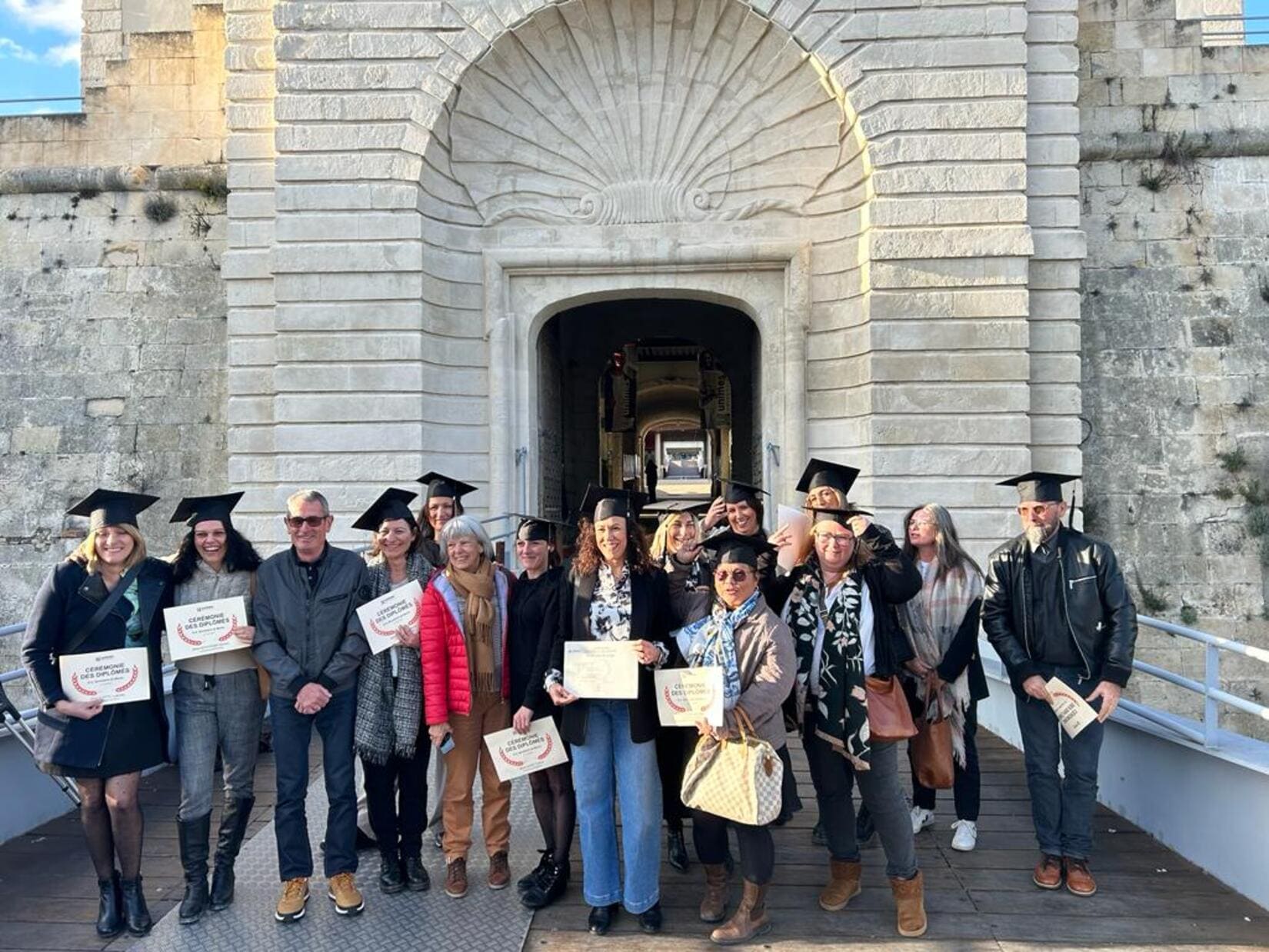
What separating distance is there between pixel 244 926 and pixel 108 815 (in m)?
0.83

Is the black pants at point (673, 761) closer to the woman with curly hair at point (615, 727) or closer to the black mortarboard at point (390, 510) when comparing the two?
the woman with curly hair at point (615, 727)

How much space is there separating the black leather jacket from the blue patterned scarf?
60.3 inches

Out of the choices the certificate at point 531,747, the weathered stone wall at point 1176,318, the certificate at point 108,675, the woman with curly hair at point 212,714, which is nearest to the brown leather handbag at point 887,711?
the certificate at point 531,747

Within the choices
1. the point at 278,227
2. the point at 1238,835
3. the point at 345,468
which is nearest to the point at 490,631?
the point at 1238,835

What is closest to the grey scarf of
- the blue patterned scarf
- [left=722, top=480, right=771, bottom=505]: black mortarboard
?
the blue patterned scarf

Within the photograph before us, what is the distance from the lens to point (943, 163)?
8.89m

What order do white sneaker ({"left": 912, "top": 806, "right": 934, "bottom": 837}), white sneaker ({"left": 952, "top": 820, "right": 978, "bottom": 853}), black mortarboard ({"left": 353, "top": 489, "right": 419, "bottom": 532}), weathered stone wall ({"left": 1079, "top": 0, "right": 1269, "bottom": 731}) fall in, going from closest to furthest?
black mortarboard ({"left": 353, "top": 489, "right": 419, "bottom": 532}) < white sneaker ({"left": 952, "top": 820, "right": 978, "bottom": 853}) < white sneaker ({"left": 912, "top": 806, "right": 934, "bottom": 837}) < weathered stone wall ({"left": 1079, "top": 0, "right": 1269, "bottom": 731})

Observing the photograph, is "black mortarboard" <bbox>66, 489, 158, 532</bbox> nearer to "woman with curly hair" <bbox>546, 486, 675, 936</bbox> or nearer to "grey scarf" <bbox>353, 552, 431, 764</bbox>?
"grey scarf" <bbox>353, 552, 431, 764</bbox>

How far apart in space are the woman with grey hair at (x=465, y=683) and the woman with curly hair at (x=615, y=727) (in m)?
0.46

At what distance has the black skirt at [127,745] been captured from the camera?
4.05 m

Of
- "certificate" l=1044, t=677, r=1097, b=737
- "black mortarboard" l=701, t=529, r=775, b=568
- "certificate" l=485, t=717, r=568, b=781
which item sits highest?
"black mortarboard" l=701, t=529, r=775, b=568

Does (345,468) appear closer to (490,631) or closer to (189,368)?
(189,368)

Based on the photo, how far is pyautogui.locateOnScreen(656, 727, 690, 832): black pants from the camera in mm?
4449

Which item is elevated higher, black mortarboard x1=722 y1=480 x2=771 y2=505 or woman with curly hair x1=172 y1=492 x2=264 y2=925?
black mortarboard x1=722 y1=480 x2=771 y2=505
